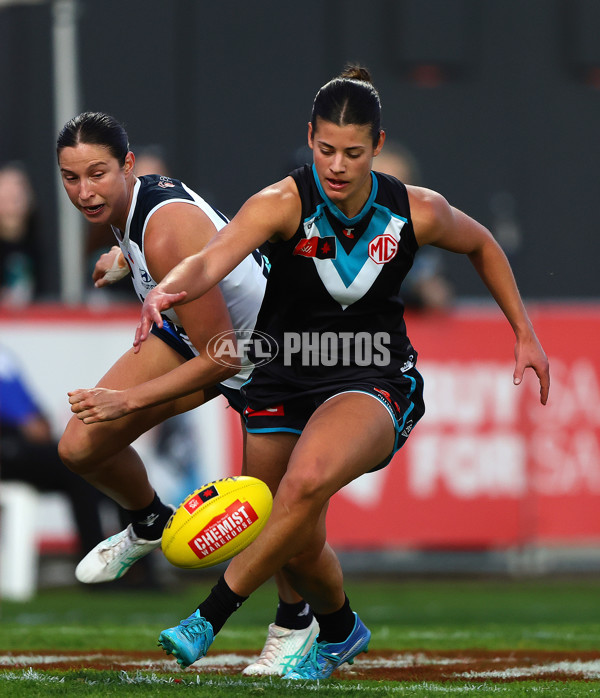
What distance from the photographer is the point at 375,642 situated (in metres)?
7.27

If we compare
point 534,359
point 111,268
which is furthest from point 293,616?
point 111,268

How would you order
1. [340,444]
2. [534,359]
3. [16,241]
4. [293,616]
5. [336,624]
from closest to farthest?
[340,444], [534,359], [336,624], [293,616], [16,241]

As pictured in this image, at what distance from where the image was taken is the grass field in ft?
17.2

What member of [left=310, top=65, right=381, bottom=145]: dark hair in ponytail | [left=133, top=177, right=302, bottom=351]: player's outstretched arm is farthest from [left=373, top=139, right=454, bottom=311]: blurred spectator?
[left=133, top=177, right=302, bottom=351]: player's outstretched arm

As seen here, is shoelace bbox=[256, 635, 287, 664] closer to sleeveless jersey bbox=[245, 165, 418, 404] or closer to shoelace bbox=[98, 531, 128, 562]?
shoelace bbox=[98, 531, 128, 562]

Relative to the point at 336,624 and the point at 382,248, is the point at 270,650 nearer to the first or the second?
the point at 336,624

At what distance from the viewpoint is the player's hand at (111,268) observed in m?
6.27

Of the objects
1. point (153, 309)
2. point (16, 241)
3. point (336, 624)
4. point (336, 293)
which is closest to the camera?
point (153, 309)

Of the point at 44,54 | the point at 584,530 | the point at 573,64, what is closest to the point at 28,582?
the point at 584,530

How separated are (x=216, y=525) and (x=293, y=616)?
1139 mm

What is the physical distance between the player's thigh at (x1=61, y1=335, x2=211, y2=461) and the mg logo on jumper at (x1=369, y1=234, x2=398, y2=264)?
105cm

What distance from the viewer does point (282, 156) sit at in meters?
12.6

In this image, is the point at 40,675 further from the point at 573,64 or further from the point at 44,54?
the point at 573,64

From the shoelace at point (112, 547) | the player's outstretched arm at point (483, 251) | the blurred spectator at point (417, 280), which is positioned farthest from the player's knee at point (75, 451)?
the blurred spectator at point (417, 280)
